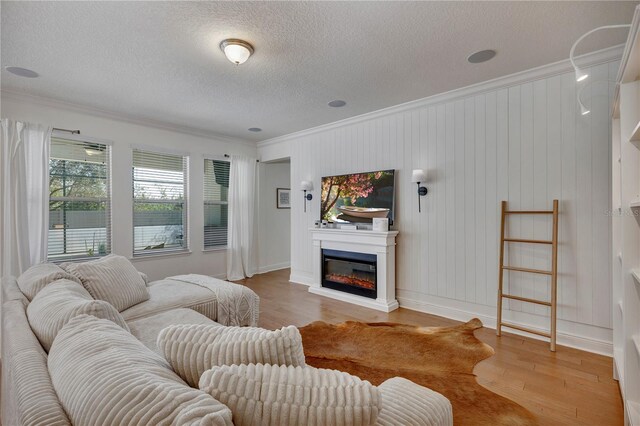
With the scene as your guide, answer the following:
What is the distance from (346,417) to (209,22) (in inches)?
101

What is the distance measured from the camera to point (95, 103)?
12.7ft

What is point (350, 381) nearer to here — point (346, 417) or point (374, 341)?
point (346, 417)

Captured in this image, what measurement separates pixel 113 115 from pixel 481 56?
4636 millimetres

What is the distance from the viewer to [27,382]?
0.94 meters

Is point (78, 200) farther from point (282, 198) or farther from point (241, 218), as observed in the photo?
point (282, 198)

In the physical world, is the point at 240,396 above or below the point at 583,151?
below

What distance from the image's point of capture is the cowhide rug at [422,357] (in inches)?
75.8

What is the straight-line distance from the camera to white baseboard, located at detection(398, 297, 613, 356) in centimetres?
Answer: 269

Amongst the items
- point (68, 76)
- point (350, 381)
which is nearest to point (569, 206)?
point (350, 381)

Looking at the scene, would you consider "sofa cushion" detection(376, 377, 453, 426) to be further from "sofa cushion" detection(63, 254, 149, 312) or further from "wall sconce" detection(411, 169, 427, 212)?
"wall sconce" detection(411, 169, 427, 212)

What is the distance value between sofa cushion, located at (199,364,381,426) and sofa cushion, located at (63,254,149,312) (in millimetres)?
2091

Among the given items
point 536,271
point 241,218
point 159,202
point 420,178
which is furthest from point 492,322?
point 159,202

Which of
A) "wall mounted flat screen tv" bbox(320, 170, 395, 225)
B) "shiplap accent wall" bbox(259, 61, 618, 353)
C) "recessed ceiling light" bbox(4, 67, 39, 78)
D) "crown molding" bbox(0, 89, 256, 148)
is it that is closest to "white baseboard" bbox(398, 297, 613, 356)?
"shiplap accent wall" bbox(259, 61, 618, 353)

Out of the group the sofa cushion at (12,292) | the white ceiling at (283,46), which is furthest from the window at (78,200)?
the sofa cushion at (12,292)
